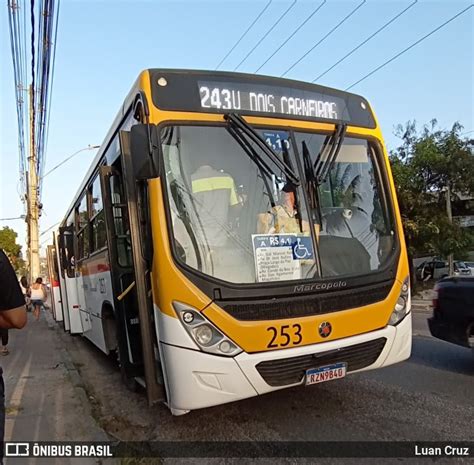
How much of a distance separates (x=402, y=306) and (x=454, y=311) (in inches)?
70.3

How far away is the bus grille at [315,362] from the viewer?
377 cm

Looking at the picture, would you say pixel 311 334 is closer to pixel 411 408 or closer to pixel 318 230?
pixel 318 230

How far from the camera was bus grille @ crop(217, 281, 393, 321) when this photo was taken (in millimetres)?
3727

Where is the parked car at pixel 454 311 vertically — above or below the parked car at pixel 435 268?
above

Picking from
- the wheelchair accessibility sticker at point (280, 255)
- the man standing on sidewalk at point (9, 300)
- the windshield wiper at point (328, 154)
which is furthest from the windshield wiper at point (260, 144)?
the man standing on sidewalk at point (9, 300)

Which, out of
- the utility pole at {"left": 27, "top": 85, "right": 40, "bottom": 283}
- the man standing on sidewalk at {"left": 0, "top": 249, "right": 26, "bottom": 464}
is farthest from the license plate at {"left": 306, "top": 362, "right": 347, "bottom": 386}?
the utility pole at {"left": 27, "top": 85, "right": 40, "bottom": 283}

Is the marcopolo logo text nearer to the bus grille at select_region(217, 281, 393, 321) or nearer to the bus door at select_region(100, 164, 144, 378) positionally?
the bus grille at select_region(217, 281, 393, 321)

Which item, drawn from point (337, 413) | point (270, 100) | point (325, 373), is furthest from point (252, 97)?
point (337, 413)

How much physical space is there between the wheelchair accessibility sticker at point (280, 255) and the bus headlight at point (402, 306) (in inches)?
39.5

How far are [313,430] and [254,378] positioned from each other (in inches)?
39.7

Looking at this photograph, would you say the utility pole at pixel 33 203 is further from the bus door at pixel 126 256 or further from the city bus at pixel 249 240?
the city bus at pixel 249 240

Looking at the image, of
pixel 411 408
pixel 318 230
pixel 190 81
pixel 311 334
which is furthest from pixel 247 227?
pixel 411 408

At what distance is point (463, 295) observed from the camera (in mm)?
5746

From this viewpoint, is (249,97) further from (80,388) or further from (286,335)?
(80,388)
